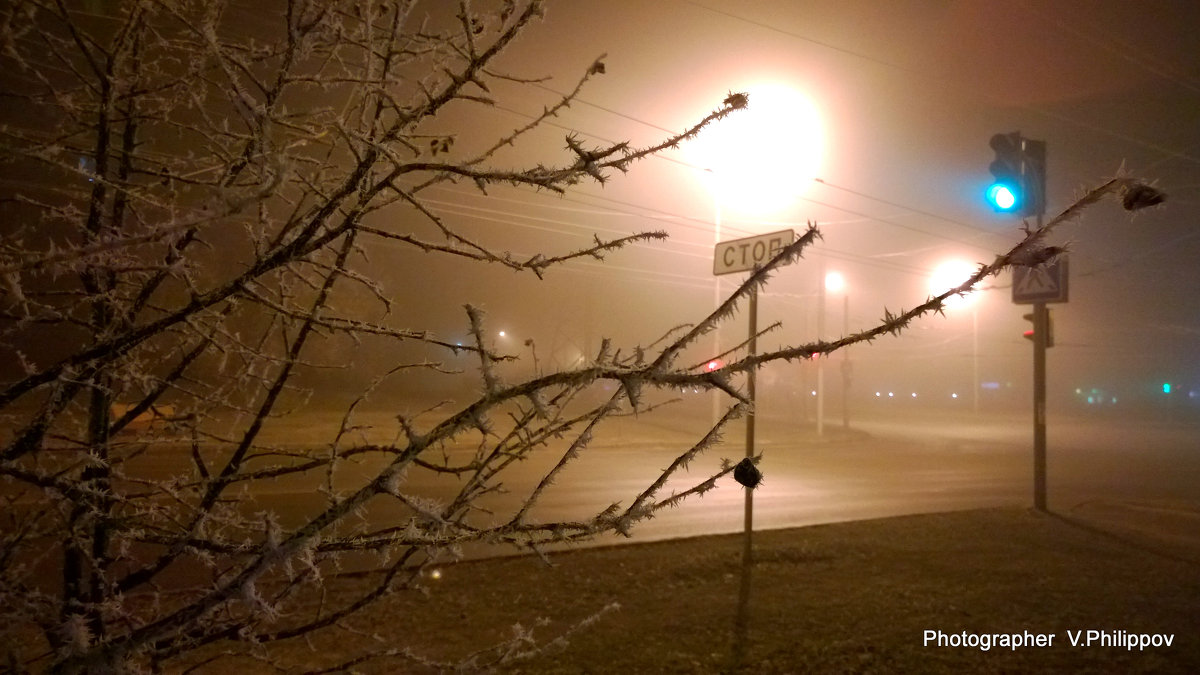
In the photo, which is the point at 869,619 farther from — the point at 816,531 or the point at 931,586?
the point at 816,531

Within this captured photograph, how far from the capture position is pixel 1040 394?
415 inches

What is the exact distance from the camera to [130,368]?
5.86ft

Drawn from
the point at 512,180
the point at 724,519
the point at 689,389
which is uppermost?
the point at 512,180

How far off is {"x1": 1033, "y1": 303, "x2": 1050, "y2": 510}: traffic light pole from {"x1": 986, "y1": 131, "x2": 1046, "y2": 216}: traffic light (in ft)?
5.28

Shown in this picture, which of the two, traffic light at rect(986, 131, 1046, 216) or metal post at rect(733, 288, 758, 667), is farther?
traffic light at rect(986, 131, 1046, 216)

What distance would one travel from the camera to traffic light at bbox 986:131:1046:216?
884 cm

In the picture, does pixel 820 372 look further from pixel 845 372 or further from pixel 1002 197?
pixel 1002 197

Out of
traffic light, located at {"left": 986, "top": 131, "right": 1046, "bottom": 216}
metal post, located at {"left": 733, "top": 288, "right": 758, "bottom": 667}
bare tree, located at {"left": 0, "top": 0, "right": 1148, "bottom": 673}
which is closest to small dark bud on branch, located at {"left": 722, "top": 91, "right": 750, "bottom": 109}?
bare tree, located at {"left": 0, "top": 0, "right": 1148, "bottom": 673}

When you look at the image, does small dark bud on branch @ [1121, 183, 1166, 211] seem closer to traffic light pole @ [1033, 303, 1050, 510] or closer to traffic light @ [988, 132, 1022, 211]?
traffic light @ [988, 132, 1022, 211]

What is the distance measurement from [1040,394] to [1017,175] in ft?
11.2

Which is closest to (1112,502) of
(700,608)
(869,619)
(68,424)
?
(869,619)

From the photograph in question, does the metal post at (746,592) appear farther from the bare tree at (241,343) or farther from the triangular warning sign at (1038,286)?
the triangular warning sign at (1038,286)

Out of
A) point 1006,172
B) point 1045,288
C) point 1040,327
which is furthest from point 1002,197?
point 1040,327

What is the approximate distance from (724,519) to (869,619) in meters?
4.78
